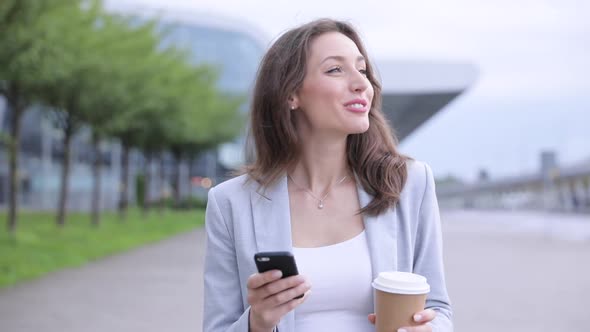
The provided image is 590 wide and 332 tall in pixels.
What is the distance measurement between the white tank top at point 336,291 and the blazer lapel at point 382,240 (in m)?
0.04

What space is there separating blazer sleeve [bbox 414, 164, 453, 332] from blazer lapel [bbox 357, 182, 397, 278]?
4.9 inches

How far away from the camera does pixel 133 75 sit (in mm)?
16203

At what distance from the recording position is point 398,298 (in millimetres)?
1785

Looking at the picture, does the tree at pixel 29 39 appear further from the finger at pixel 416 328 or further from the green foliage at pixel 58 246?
the finger at pixel 416 328

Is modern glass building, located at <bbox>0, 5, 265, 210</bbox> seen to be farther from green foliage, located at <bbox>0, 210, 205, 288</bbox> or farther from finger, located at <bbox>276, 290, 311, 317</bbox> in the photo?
finger, located at <bbox>276, 290, 311, 317</bbox>

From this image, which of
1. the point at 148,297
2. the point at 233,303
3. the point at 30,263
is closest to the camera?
the point at 233,303

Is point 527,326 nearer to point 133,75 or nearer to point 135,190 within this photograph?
point 133,75

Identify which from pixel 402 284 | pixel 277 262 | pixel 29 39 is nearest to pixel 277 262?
pixel 277 262

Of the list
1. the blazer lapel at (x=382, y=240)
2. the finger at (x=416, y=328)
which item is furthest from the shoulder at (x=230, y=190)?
the finger at (x=416, y=328)

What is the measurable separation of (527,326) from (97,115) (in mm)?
12623

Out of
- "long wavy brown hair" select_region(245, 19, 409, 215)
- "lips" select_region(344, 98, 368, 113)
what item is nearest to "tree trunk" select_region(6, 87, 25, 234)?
"long wavy brown hair" select_region(245, 19, 409, 215)

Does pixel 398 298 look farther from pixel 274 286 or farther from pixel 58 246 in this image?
pixel 58 246

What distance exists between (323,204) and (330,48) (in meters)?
0.59

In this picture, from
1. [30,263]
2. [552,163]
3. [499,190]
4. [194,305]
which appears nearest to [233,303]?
[194,305]
